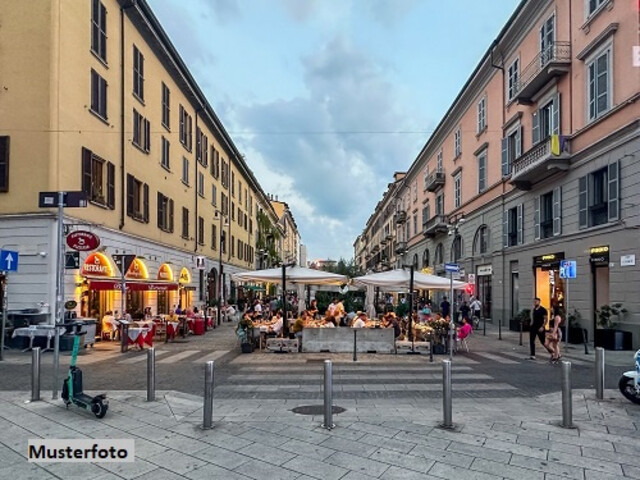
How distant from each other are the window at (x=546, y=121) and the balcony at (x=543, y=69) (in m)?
0.88

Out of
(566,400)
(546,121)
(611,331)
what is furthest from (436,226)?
(566,400)

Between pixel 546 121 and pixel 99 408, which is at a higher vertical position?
pixel 546 121

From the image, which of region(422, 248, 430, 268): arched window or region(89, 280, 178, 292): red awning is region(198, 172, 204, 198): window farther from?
region(422, 248, 430, 268): arched window

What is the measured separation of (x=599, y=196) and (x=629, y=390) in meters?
13.1

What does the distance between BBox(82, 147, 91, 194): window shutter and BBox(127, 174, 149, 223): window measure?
156 inches

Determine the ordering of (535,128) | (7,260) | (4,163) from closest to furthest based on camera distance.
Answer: (7,260) → (4,163) → (535,128)

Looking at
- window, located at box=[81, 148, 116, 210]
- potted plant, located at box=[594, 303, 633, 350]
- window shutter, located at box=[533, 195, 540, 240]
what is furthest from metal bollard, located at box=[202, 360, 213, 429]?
window shutter, located at box=[533, 195, 540, 240]

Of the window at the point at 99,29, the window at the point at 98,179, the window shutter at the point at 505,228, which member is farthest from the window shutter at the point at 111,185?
the window shutter at the point at 505,228

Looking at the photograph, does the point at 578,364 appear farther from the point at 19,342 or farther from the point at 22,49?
the point at 22,49

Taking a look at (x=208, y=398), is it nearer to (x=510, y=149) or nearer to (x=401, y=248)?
(x=510, y=149)

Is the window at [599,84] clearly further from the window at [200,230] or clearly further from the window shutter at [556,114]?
the window at [200,230]

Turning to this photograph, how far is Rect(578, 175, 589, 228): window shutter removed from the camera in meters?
20.8

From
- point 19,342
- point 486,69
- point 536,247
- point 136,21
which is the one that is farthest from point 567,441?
point 486,69

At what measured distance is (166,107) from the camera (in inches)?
1172
